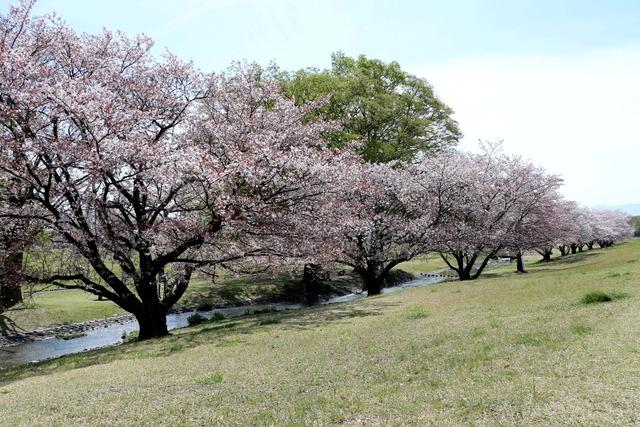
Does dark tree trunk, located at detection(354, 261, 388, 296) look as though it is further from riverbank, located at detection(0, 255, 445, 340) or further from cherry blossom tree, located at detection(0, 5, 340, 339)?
cherry blossom tree, located at detection(0, 5, 340, 339)

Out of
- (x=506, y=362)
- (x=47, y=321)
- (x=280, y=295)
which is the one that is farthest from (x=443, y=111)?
(x=506, y=362)

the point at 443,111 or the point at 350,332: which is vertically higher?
the point at 443,111

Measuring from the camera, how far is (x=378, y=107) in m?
43.0

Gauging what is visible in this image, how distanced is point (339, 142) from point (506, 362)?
3244 cm

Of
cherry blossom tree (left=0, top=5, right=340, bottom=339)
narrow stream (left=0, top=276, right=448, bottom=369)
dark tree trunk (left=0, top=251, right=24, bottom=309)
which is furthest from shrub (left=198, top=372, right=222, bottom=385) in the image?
narrow stream (left=0, top=276, right=448, bottom=369)

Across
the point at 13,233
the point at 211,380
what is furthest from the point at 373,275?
the point at 211,380

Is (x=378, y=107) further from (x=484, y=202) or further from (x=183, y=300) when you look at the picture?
(x=183, y=300)

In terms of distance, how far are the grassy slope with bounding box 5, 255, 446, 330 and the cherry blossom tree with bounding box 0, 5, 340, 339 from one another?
1302 centimetres

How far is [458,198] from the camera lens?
1506 inches

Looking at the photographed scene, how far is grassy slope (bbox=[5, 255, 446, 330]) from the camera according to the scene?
3362 centimetres

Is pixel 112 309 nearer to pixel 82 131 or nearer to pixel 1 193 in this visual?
pixel 1 193

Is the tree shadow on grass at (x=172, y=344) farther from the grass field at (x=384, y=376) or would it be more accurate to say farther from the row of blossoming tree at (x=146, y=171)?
the row of blossoming tree at (x=146, y=171)

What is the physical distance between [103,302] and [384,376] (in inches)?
1440

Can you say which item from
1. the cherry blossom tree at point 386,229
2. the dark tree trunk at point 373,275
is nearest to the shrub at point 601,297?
the cherry blossom tree at point 386,229
